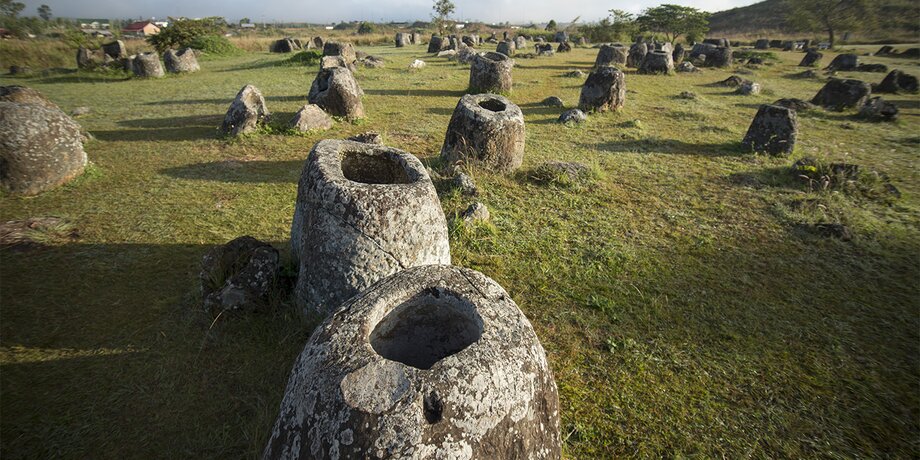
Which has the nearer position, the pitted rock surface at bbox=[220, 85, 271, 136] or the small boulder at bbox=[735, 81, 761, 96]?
the pitted rock surface at bbox=[220, 85, 271, 136]

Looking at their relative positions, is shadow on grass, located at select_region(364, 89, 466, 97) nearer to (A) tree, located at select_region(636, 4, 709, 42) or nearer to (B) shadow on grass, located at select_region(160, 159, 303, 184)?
(B) shadow on grass, located at select_region(160, 159, 303, 184)

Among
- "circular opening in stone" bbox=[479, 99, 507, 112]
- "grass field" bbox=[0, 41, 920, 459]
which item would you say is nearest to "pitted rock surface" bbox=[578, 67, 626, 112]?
"grass field" bbox=[0, 41, 920, 459]

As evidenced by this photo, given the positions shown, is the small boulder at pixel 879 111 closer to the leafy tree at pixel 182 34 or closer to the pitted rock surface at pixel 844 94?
the pitted rock surface at pixel 844 94

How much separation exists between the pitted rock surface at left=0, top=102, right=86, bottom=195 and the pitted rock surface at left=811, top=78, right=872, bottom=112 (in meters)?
19.8

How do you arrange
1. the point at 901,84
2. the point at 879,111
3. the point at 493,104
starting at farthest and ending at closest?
1. the point at 901,84
2. the point at 879,111
3. the point at 493,104

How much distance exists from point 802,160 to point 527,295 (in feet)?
22.9

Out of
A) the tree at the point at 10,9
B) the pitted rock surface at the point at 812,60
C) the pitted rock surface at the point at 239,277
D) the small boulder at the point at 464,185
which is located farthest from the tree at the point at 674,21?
the tree at the point at 10,9

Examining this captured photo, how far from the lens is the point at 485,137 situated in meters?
7.12

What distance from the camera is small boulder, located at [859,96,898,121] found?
1152 cm

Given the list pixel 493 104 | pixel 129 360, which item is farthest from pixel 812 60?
pixel 129 360

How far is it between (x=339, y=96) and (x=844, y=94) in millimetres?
15878

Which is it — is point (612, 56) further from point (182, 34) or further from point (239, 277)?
point (182, 34)

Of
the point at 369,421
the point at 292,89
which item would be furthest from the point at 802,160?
the point at 292,89

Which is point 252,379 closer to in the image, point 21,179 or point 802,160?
point 21,179
